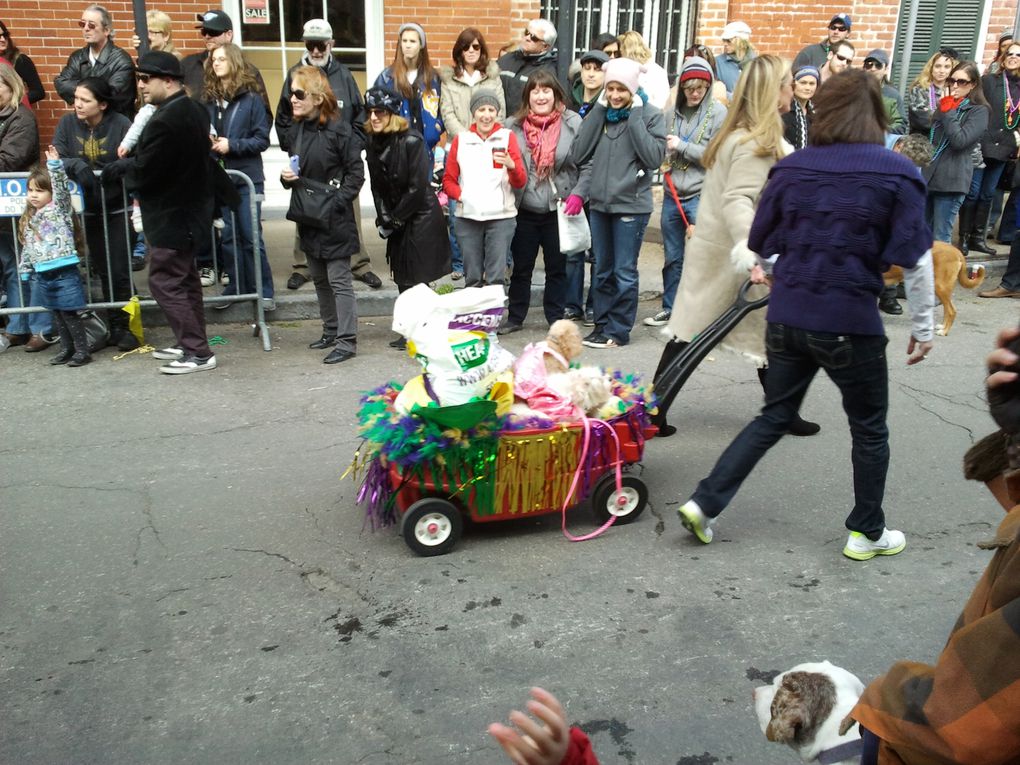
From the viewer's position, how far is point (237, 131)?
798cm

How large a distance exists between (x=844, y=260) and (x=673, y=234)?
4.08m

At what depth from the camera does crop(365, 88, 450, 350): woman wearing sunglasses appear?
6793 millimetres

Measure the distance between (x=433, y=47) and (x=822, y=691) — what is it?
9.43 metres

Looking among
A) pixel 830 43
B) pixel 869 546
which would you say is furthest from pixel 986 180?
pixel 869 546

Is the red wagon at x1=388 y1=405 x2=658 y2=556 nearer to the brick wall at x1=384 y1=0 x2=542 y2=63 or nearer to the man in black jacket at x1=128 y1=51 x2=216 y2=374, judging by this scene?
the man in black jacket at x1=128 y1=51 x2=216 y2=374

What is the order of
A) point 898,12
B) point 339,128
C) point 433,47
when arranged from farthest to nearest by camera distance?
point 898,12, point 433,47, point 339,128

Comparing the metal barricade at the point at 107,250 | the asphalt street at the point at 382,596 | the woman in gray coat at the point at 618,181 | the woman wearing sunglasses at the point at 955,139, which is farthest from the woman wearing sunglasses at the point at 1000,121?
the metal barricade at the point at 107,250

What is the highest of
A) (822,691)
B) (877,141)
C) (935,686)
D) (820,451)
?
(877,141)

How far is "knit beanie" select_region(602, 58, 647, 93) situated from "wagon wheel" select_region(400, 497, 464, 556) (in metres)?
3.78

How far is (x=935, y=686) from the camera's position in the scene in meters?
1.57

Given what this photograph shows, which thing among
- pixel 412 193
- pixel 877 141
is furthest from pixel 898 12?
pixel 877 141

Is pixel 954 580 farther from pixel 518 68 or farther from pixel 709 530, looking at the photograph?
pixel 518 68

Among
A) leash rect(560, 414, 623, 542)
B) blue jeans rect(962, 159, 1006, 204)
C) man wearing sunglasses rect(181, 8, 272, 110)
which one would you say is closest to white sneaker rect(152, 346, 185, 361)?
man wearing sunglasses rect(181, 8, 272, 110)

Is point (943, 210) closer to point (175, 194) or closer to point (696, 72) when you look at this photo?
point (696, 72)
